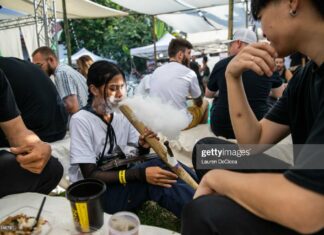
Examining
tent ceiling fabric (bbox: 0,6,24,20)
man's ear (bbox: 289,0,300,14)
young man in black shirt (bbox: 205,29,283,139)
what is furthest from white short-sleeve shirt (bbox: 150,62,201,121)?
tent ceiling fabric (bbox: 0,6,24,20)

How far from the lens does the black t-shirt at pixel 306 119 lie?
954 mm

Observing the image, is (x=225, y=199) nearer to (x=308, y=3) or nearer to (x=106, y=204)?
(x=308, y=3)

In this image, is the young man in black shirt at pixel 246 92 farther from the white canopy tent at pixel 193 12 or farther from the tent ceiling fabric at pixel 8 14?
the tent ceiling fabric at pixel 8 14

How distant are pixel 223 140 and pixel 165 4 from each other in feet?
30.8

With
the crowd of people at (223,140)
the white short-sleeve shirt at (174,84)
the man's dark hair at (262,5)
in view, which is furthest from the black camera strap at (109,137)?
the white short-sleeve shirt at (174,84)

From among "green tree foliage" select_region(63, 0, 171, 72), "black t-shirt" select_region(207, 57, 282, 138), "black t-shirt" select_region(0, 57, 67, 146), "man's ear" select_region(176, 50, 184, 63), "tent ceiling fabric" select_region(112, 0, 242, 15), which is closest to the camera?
"black t-shirt" select_region(0, 57, 67, 146)

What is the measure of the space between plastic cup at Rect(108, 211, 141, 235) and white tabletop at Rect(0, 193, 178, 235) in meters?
0.09

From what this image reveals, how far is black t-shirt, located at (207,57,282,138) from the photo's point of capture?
141 inches

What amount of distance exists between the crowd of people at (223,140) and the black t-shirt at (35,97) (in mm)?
11

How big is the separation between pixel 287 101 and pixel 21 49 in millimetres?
14008

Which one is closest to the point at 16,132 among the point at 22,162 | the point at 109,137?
the point at 22,162

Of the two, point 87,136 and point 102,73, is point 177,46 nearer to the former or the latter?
point 102,73

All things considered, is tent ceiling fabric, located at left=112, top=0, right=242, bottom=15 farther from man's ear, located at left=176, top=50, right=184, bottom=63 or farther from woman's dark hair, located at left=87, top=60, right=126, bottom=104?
woman's dark hair, located at left=87, top=60, right=126, bottom=104

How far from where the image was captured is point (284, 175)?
1016 millimetres
